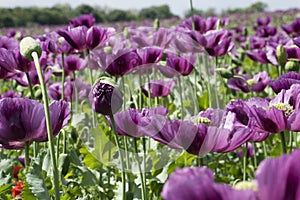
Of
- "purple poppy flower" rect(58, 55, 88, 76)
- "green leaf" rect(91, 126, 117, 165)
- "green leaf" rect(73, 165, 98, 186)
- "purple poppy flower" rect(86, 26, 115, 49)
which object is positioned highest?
"purple poppy flower" rect(86, 26, 115, 49)

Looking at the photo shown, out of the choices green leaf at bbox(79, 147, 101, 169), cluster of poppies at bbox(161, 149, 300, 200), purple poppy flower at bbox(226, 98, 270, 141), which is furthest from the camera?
green leaf at bbox(79, 147, 101, 169)

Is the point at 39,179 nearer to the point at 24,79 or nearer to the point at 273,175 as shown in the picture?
the point at 273,175

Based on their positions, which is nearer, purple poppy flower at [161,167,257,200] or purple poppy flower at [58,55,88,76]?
purple poppy flower at [161,167,257,200]

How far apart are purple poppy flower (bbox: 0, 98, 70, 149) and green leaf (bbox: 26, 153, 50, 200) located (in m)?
0.15

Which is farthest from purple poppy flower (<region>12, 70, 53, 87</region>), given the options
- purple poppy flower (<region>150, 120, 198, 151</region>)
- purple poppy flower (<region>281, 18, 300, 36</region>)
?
purple poppy flower (<region>281, 18, 300, 36</region>)

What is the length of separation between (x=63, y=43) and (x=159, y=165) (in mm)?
744

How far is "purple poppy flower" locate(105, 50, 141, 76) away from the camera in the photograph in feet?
5.84

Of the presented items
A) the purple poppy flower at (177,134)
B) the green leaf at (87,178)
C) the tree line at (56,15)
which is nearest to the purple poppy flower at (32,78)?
the green leaf at (87,178)

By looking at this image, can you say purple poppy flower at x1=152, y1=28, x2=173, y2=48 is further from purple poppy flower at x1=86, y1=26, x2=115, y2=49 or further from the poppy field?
purple poppy flower at x1=86, y1=26, x2=115, y2=49

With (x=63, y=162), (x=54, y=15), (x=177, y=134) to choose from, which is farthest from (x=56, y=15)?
(x=177, y=134)

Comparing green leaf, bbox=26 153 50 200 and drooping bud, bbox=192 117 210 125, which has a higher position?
drooping bud, bbox=192 117 210 125

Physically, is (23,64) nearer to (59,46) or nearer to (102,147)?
(102,147)

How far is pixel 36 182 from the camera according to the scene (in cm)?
125

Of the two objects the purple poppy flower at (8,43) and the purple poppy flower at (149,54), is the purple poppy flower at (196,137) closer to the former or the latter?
the purple poppy flower at (149,54)
